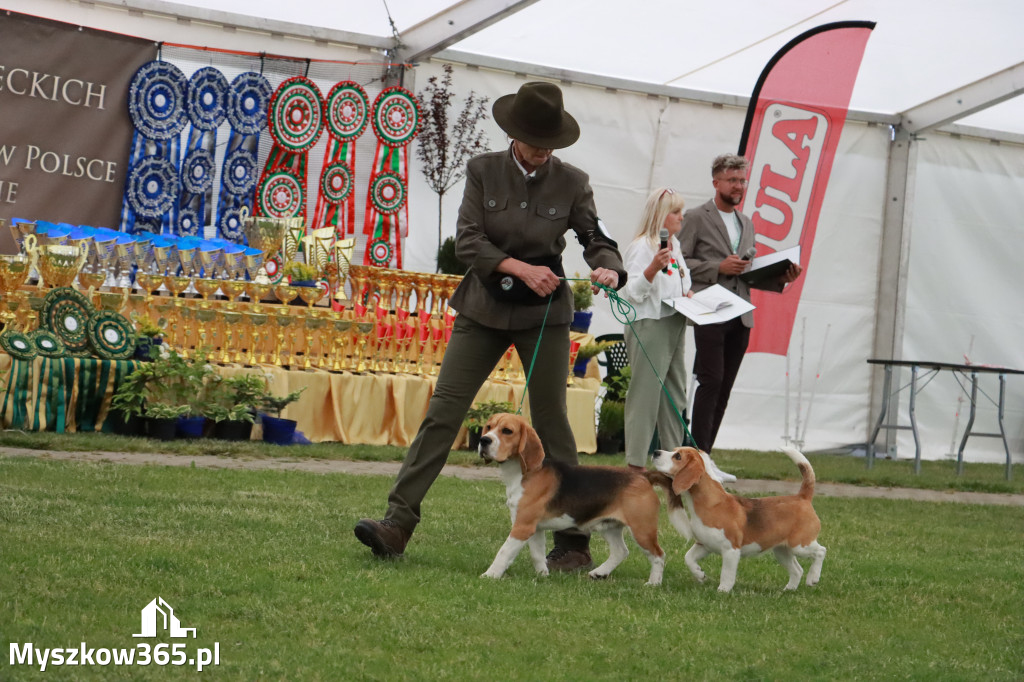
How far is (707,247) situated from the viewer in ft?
25.6

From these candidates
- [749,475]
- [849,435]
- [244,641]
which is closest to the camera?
[244,641]

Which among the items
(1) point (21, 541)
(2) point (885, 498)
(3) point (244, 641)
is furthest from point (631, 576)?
(2) point (885, 498)

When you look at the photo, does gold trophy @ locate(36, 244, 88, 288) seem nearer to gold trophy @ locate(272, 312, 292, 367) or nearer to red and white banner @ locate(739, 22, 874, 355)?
gold trophy @ locate(272, 312, 292, 367)

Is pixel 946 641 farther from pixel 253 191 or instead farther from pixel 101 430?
pixel 253 191

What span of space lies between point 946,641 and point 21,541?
337 centimetres

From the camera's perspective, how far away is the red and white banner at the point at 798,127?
1103 cm

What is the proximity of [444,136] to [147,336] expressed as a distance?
3.90 m

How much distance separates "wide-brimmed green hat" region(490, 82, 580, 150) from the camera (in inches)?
184

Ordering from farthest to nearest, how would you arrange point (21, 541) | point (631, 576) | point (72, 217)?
point (72, 217) < point (631, 576) < point (21, 541)

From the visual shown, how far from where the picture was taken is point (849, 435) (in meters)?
14.0

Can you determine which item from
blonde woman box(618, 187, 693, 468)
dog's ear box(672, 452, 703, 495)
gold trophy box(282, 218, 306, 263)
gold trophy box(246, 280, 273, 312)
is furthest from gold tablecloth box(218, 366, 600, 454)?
dog's ear box(672, 452, 703, 495)

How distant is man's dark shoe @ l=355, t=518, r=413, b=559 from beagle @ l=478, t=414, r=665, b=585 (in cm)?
42

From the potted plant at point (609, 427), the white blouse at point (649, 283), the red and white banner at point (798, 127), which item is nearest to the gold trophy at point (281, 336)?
→ the potted plant at point (609, 427)

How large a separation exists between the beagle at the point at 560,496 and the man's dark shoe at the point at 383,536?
42 cm
